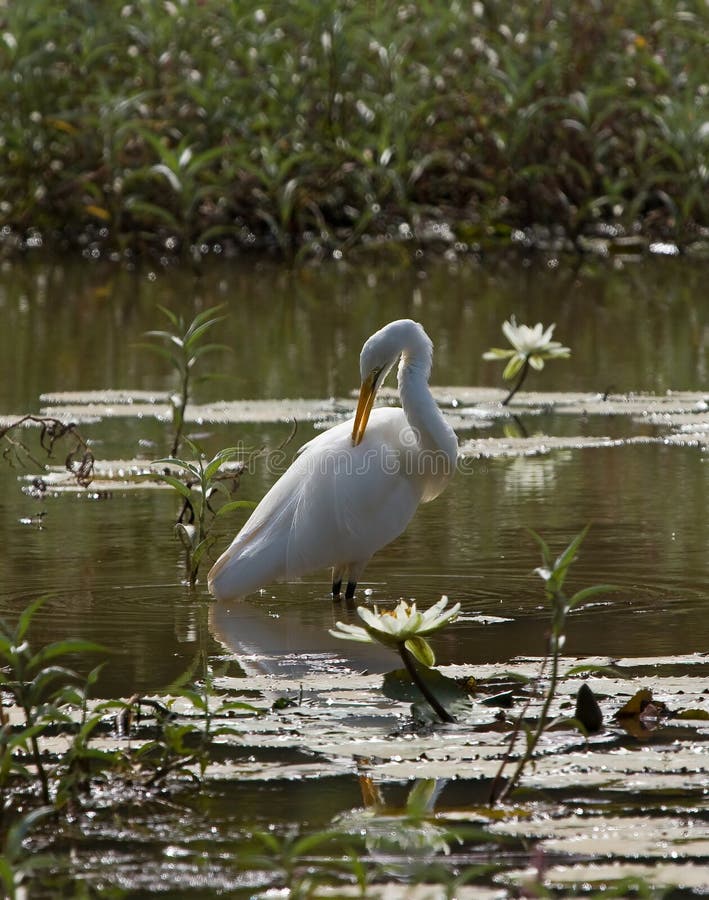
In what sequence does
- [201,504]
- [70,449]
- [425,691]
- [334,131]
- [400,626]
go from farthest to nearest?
[334,131] → [70,449] → [201,504] → [425,691] → [400,626]

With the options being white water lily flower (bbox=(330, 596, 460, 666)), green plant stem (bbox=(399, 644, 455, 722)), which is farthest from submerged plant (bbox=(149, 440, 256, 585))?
white water lily flower (bbox=(330, 596, 460, 666))

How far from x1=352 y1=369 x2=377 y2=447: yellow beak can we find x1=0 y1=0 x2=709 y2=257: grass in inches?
304

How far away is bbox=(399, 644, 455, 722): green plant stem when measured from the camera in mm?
3732

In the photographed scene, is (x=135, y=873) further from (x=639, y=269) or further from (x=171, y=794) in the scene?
(x=639, y=269)

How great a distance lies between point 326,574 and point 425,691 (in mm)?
2274

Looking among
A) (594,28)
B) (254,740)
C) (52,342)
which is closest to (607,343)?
(52,342)

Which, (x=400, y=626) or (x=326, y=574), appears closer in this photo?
(x=400, y=626)

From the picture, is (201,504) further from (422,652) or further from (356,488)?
(422,652)

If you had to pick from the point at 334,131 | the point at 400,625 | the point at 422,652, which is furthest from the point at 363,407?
the point at 334,131

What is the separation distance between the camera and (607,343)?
10.2 meters

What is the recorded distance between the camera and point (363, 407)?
5.60m

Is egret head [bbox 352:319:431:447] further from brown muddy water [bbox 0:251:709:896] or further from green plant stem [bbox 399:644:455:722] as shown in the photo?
green plant stem [bbox 399:644:455:722]

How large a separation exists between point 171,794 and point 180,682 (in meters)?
0.90

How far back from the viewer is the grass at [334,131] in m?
13.8
